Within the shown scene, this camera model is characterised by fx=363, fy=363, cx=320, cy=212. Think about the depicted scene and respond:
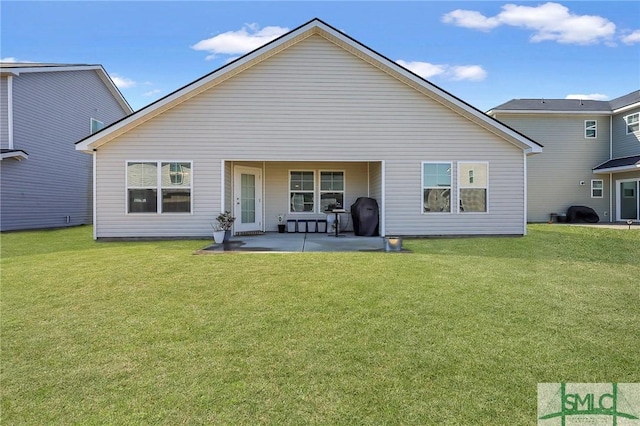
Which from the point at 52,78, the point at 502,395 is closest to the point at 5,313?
the point at 502,395

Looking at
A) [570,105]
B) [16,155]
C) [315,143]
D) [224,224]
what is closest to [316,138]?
[315,143]

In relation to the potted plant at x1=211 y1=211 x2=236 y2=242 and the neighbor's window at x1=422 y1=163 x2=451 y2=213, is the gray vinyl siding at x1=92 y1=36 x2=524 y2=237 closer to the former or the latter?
the neighbor's window at x1=422 y1=163 x2=451 y2=213

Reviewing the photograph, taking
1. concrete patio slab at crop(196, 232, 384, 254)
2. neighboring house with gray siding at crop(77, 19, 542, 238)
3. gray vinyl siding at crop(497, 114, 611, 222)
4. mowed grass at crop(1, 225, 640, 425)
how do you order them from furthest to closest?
1. gray vinyl siding at crop(497, 114, 611, 222)
2. neighboring house with gray siding at crop(77, 19, 542, 238)
3. concrete patio slab at crop(196, 232, 384, 254)
4. mowed grass at crop(1, 225, 640, 425)

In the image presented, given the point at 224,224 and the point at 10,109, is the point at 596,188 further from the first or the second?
the point at 10,109

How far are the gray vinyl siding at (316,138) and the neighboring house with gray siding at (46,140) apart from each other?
6428 mm

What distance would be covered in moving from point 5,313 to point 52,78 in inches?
637

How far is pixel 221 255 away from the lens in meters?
7.80

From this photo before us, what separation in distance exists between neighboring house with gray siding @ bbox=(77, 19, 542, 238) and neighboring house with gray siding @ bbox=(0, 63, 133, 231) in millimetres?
6209

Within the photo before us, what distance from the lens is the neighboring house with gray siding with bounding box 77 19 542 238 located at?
10969mm

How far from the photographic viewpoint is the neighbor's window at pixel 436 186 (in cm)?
1153

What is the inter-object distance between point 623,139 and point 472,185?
14.6m

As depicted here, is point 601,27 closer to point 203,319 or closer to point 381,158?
point 381,158

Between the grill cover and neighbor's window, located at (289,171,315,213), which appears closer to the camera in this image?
the grill cover

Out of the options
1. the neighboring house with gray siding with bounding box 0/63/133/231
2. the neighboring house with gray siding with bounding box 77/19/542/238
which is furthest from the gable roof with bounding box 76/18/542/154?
the neighboring house with gray siding with bounding box 0/63/133/231
